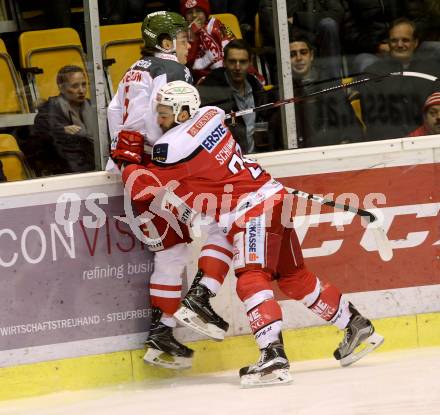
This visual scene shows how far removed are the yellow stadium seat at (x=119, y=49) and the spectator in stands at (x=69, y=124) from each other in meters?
0.13

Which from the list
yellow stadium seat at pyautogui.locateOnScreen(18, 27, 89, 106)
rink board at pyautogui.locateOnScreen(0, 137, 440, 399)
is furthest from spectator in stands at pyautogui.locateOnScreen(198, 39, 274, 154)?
yellow stadium seat at pyautogui.locateOnScreen(18, 27, 89, 106)

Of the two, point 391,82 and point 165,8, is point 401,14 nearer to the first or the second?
point 391,82

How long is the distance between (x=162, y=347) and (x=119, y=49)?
135cm

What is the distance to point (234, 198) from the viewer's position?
5.04 meters

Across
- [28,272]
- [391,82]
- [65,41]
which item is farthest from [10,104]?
[391,82]

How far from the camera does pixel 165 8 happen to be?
527 centimetres

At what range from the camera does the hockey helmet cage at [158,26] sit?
5.12m

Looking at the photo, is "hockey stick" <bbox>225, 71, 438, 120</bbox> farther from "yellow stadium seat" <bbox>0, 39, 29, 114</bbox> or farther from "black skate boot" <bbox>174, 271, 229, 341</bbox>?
"yellow stadium seat" <bbox>0, 39, 29, 114</bbox>

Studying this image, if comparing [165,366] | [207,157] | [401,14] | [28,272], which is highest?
[401,14]

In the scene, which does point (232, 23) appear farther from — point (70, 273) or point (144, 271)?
point (70, 273)

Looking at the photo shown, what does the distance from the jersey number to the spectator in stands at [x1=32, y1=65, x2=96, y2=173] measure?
25.9 inches

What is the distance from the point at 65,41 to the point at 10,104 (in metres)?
0.38

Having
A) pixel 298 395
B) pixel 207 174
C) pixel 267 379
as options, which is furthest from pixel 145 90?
pixel 298 395

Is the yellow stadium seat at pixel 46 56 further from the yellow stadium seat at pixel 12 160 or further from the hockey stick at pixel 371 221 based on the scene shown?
the hockey stick at pixel 371 221
